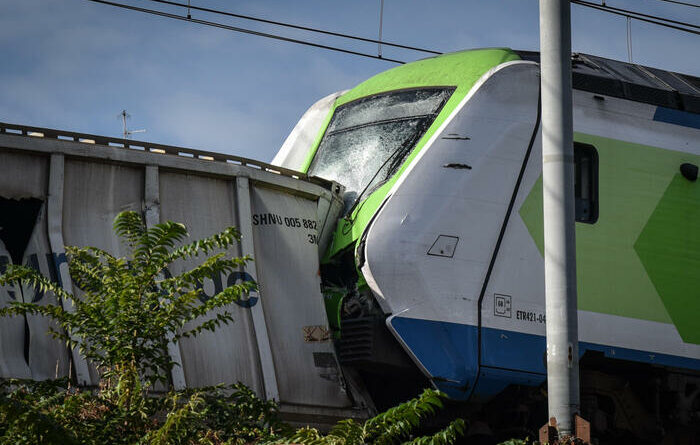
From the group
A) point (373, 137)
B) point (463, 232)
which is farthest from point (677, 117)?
point (373, 137)

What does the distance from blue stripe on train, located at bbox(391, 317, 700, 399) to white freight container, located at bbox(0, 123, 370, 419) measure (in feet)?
2.90

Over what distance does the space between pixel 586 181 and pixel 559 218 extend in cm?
340

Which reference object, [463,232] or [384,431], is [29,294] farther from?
[463,232]

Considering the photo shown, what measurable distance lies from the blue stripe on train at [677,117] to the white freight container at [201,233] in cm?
351

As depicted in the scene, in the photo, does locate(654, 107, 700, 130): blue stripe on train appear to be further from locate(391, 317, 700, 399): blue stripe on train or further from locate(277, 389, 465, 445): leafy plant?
locate(277, 389, 465, 445): leafy plant

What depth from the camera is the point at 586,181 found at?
422 inches

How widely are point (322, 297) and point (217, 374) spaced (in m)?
1.38

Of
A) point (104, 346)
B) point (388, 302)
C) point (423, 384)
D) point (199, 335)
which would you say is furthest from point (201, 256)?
point (104, 346)

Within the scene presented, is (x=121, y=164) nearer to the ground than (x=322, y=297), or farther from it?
farther from it

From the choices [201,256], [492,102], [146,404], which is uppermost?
[492,102]

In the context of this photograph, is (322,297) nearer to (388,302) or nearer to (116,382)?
(388,302)

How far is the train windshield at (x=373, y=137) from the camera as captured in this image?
34.6 ft

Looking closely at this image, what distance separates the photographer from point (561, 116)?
761 centimetres

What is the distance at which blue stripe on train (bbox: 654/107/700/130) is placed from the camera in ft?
37.0
